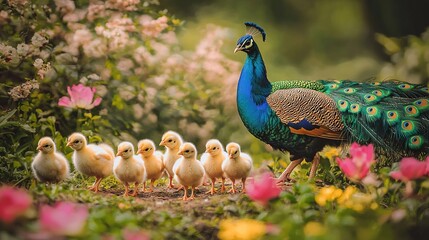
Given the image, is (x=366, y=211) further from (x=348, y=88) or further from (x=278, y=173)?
(x=278, y=173)

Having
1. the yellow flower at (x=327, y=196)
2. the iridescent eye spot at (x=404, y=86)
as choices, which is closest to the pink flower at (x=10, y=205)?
the yellow flower at (x=327, y=196)

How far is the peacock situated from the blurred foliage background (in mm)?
1176

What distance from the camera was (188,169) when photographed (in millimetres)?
3920

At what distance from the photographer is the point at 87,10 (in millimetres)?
5586

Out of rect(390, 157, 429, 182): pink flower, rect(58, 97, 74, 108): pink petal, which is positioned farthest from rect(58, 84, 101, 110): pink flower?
rect(390, 157, 429, 182): pink flower

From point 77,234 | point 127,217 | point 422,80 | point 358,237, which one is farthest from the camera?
point 422,80

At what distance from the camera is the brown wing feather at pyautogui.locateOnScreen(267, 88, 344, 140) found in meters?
4.11

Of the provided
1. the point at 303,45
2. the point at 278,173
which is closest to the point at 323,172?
the point at 278,173

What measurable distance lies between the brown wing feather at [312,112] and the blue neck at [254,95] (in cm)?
8

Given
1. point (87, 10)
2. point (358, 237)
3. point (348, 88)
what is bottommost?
point (358, 237)

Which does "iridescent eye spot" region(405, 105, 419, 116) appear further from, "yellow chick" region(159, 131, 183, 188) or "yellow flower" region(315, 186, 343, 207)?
"yellow chick" region(159, 131, 183, 188)

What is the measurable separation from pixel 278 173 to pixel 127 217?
7.30ft

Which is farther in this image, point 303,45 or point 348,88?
point 303,45

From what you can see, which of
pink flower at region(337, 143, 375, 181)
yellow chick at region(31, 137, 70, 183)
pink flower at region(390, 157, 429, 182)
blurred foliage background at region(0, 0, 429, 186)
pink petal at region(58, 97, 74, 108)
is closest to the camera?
pink flower at region(390, 157, 429, 182)
